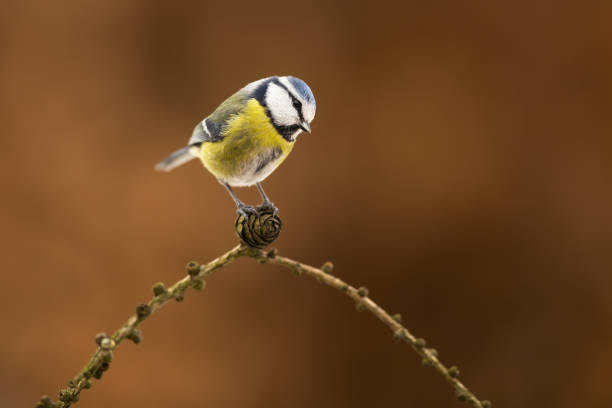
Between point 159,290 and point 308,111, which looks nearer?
point 159,290

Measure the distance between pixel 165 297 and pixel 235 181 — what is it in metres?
0.23

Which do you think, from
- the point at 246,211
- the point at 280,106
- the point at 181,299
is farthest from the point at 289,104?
the point at 181,299

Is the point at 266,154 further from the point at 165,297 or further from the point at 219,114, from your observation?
the point at 165,297

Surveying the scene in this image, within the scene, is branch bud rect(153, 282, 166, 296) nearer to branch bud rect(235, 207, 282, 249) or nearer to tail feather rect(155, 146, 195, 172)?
branch bud rect(235, 207, 282, 249)

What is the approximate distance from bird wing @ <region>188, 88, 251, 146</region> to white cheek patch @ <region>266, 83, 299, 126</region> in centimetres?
6

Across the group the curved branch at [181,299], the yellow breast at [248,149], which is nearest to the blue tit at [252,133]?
the yellow breast at [248,149]

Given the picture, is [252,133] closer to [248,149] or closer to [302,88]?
[248,149]

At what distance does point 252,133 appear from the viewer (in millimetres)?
702

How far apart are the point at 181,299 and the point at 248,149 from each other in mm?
246

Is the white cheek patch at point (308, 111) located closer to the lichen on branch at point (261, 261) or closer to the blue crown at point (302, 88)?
the blue crown at point (302, 88)

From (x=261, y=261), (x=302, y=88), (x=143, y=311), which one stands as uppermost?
(x=302, y=88)

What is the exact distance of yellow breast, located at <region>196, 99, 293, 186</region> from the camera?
0.68 meters

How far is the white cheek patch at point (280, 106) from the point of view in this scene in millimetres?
635

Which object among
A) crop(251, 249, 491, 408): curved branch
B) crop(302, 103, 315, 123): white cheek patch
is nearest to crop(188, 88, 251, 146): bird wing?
crop(302, 103, 315, 123): white cheek patch
